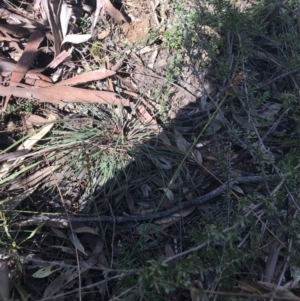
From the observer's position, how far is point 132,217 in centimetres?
240

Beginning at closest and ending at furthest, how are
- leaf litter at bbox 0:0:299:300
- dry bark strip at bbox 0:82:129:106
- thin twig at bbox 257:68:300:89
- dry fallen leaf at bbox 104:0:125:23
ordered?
→ leaf litter at bbox 0:0:299:300
thin twig at bbox 257:68:300:89
dry bark strip at bbox 0:82:129:106
dry fallen leaf at bbox 104:0:125:23

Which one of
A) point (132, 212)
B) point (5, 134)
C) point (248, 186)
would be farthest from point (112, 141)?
point (248, 186)

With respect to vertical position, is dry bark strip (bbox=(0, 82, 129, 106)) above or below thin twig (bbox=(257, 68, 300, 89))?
below

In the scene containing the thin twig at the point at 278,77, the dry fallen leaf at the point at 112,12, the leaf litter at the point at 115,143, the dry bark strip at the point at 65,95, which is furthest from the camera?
the dry fallen leaf at the point at 112,12

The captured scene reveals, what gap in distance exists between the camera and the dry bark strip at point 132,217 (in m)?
2.37

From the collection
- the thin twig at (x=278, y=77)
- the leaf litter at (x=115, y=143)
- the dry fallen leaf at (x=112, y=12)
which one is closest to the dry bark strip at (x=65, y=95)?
the leaf litter at (x=115, y=143)

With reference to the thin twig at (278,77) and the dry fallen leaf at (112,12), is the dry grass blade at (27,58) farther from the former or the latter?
the thin twig at (278,77)

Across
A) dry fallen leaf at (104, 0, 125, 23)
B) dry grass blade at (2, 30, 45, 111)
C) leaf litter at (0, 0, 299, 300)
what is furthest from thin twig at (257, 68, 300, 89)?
dry grass blade at (2, 30, 45, 111)

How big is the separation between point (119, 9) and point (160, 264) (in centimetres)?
216

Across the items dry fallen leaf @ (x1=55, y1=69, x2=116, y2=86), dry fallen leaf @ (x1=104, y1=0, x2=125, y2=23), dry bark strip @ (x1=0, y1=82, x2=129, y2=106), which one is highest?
dry fallen leaf @ (x1=104, y1=0, x2=125, y2=23)

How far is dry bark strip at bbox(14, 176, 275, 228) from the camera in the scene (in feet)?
7.77

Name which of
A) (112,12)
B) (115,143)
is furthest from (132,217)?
(112,12)

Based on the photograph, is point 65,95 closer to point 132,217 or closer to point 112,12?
point 112,12

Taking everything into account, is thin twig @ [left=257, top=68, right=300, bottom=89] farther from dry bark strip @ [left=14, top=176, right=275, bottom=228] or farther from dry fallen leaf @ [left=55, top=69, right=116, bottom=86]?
dry fallen leaf @ [left=55, top=69, right=116, bottom=86]
